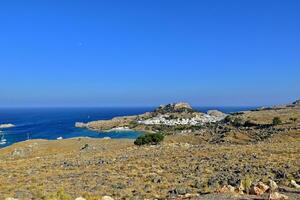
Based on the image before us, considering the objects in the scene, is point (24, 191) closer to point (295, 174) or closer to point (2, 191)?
point (2, 191)

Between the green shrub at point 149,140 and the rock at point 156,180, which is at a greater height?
the rock at point 156,180

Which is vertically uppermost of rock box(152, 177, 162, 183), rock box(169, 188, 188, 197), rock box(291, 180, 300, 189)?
rock box(291, 180, 300, 189)

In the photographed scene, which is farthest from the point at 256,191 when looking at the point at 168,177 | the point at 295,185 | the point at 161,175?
the point at 161,175

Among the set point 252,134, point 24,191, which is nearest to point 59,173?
point 24,191

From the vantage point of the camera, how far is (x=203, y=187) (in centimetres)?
2022

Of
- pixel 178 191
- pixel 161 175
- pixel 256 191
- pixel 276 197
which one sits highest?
pixel 276 197

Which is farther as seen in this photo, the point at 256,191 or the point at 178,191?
the point at 178,191

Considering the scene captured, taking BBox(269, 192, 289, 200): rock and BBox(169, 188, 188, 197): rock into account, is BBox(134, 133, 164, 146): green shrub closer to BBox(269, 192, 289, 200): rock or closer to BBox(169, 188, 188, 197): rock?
BBox(169, 188, 188, 197): rock

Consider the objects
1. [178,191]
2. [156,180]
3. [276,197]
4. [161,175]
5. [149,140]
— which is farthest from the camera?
[149,140]

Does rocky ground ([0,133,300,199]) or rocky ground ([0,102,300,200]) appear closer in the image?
rocky ground ([0,102,300,200])

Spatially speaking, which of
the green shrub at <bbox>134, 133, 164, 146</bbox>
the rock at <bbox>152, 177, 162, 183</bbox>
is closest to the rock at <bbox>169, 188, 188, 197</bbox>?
the rock at <bbox>152, 177, 162, 183</bbox>

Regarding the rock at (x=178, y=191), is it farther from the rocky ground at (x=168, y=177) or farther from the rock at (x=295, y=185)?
the rock at (x=295, y=185)

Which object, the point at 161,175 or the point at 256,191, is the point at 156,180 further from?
the point at 256,191

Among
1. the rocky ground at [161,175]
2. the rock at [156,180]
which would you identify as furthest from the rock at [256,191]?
the rock at [156,180]
